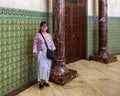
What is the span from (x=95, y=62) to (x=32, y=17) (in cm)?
283

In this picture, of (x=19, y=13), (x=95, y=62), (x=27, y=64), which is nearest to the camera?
(x=19, y=13)

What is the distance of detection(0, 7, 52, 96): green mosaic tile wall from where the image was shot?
291 centimetres

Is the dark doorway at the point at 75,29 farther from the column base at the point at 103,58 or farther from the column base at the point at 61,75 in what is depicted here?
the column base at the point at 61,75

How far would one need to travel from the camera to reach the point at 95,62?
5.55 meters

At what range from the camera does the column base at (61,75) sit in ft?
11.8

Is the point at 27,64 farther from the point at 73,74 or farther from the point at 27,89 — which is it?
the point at 73,74

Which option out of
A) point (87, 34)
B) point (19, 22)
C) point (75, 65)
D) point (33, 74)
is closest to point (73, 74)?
point (33, 74)

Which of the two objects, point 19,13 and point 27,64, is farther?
point 27,64

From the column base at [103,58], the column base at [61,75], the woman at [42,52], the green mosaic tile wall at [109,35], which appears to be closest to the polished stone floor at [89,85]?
the column base at [61,75]

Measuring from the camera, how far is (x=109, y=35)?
6.46 meters

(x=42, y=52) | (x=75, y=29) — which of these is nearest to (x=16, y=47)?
(x=42, y=52)

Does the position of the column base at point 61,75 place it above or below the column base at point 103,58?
below

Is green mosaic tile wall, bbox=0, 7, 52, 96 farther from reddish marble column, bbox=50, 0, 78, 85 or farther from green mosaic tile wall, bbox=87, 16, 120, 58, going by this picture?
green mosaic tile wall, bbox=87, 16, 120, 58

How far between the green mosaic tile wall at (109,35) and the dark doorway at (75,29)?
7.5 inches
